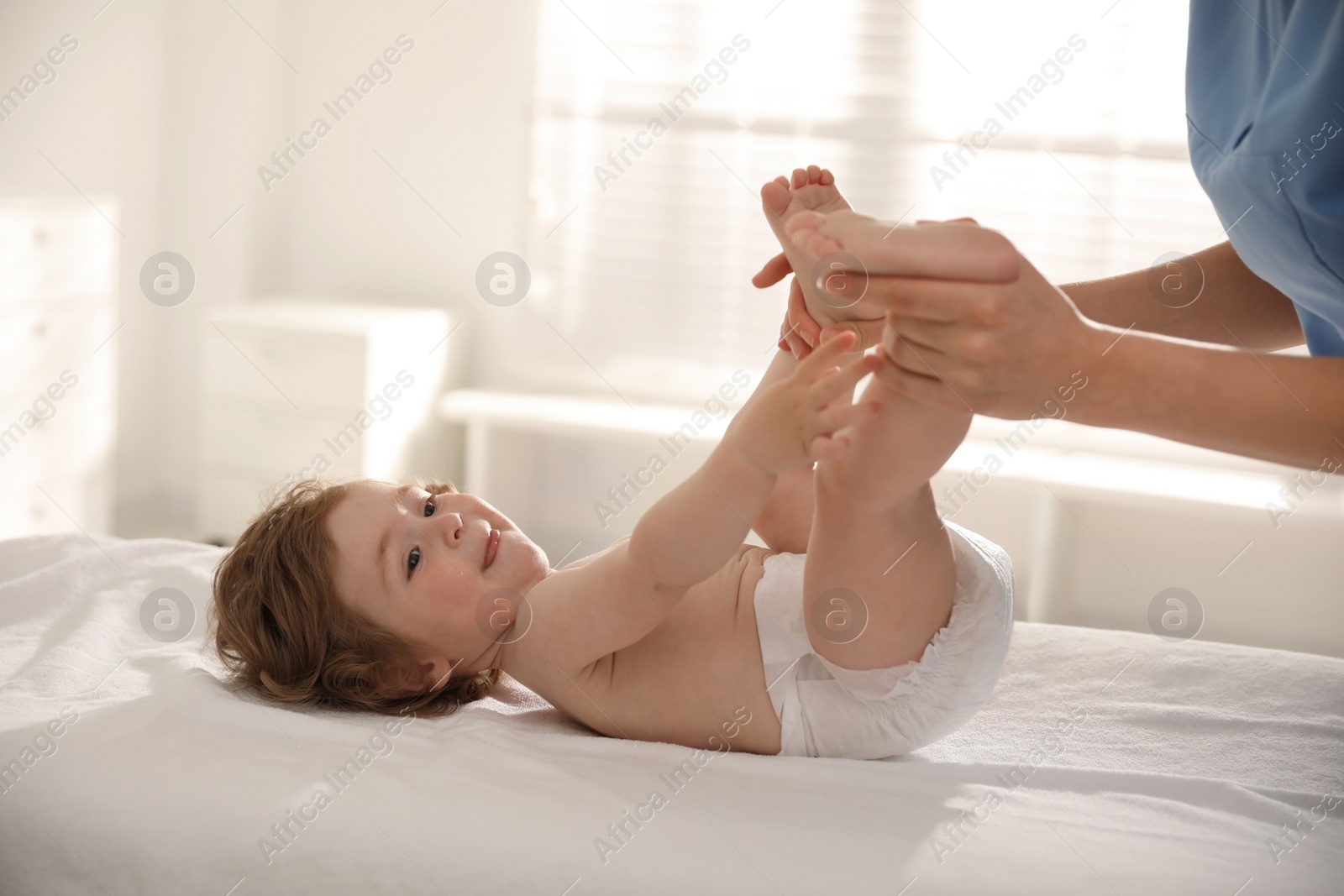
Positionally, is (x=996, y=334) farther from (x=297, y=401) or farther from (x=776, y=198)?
(x=297, y=401)

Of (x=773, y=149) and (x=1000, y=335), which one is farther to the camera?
(x=773, y=149)

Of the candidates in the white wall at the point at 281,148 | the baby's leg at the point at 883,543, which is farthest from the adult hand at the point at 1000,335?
the white wall at the point at 281,148

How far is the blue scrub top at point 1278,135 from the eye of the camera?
100 cm

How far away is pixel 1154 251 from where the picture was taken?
9.98ft

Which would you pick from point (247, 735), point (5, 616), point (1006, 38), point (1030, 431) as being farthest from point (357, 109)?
point (247, 735)

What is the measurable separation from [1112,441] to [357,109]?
2.47 meters

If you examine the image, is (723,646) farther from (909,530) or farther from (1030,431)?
(1030,431)

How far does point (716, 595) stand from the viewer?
4.46 feet

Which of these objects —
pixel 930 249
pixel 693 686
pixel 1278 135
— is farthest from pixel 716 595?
pixel 1278 135

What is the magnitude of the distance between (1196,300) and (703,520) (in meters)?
0.70

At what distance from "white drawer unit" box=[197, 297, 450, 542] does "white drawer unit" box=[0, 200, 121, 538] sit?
0.29 m

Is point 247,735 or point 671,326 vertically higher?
point 671,326

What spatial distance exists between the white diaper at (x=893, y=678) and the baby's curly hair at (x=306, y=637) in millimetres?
398

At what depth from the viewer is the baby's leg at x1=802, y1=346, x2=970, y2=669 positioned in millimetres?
1065
